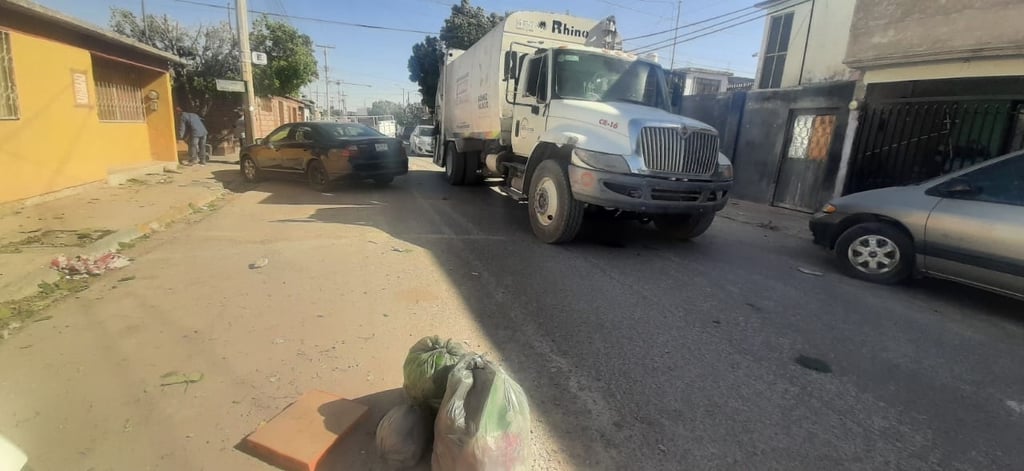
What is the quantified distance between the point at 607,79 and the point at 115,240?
20.8 ft

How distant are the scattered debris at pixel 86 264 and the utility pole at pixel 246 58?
414 inches


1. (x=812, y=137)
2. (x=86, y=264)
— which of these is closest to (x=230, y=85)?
(x=86, y=264)

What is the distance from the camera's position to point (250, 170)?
448 inches

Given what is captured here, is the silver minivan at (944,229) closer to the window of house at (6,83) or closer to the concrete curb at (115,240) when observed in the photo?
the concrete curb at (115,240)

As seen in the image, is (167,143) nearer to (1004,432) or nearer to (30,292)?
(30,292)

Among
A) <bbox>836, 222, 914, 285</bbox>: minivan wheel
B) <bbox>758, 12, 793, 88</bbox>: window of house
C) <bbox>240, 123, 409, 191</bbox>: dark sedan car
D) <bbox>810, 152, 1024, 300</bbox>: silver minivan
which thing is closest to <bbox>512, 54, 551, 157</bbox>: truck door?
<bbox>240, 123, 409, 191</bbox>: dark sedan car

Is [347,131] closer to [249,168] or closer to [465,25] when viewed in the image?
[249,168]

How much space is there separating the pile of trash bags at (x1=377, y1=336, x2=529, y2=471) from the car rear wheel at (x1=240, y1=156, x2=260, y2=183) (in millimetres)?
10523

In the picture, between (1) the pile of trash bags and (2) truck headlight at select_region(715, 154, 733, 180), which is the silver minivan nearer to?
(2) truck headlight at select_region(715, 154, 733, 180)

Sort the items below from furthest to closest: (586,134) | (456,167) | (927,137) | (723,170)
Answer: (456,167), (927,137), (723,170), (586,134)

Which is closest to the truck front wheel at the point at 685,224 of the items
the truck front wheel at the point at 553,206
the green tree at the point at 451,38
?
the truck front wheel at the point at 553,206

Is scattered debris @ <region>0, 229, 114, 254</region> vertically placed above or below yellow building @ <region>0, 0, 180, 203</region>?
below

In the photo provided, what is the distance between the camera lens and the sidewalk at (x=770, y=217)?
8664 mm

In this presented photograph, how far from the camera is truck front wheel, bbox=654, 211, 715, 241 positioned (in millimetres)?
6625
